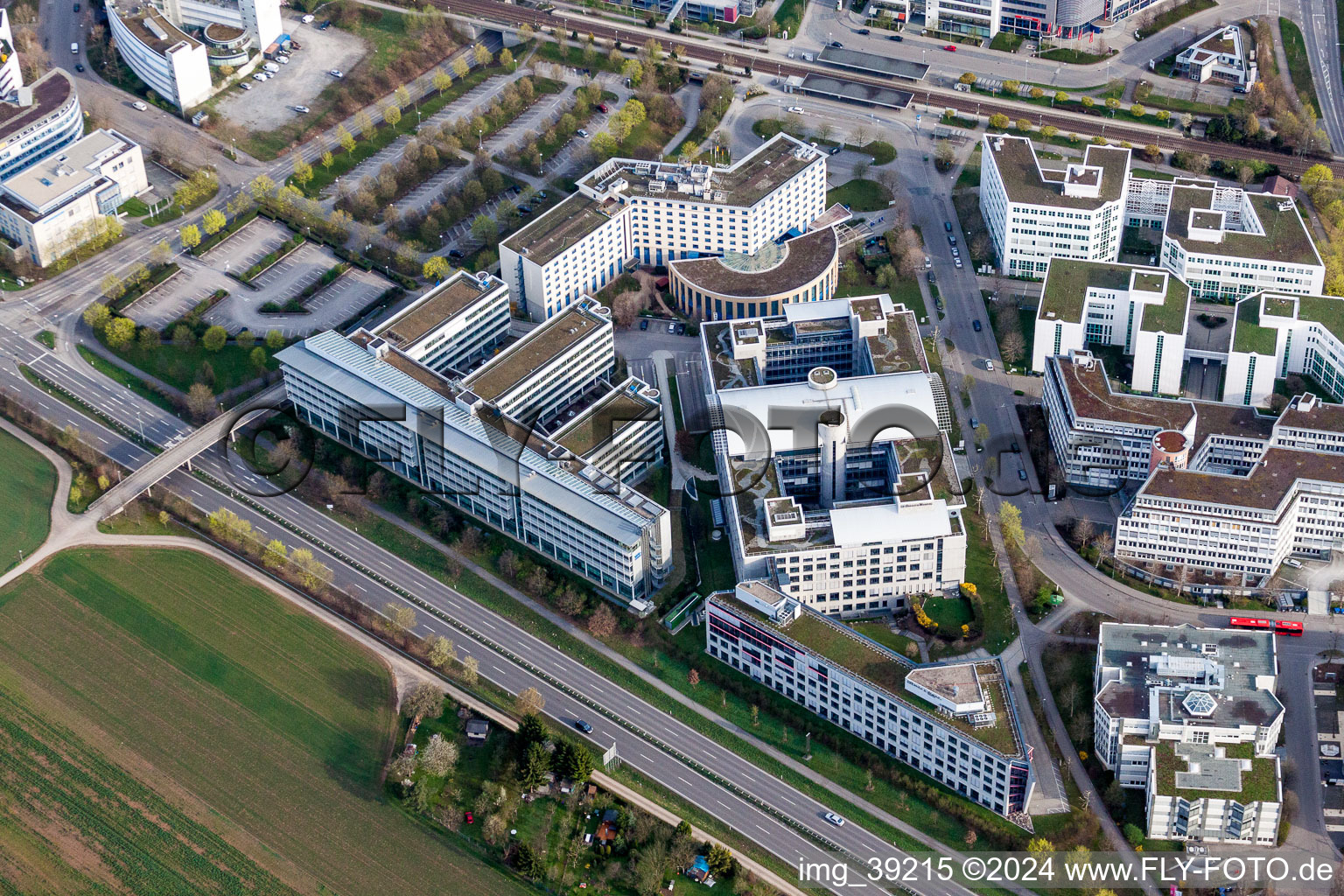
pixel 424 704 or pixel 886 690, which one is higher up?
pixel 886 690

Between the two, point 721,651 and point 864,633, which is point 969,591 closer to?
point 864,633

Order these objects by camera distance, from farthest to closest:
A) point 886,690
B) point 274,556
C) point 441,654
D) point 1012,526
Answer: point 274,556, point 1012,526, point 441,654, point 886,690

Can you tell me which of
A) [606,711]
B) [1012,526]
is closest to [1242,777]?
[1012,526]

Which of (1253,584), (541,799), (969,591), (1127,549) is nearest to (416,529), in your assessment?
(541,799)

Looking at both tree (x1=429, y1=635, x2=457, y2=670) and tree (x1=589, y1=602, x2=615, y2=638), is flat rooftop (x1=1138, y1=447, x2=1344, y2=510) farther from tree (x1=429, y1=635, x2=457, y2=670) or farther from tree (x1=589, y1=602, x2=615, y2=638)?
tree (x1=429, y1=635, x2=457, y2=670)

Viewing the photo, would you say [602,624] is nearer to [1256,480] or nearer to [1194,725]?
[1194,725]

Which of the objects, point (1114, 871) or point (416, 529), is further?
point (416, 529)

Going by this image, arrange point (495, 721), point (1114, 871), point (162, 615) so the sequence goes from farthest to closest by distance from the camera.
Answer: point (162, 615)
point (495, 721)
point (1114, 871)
